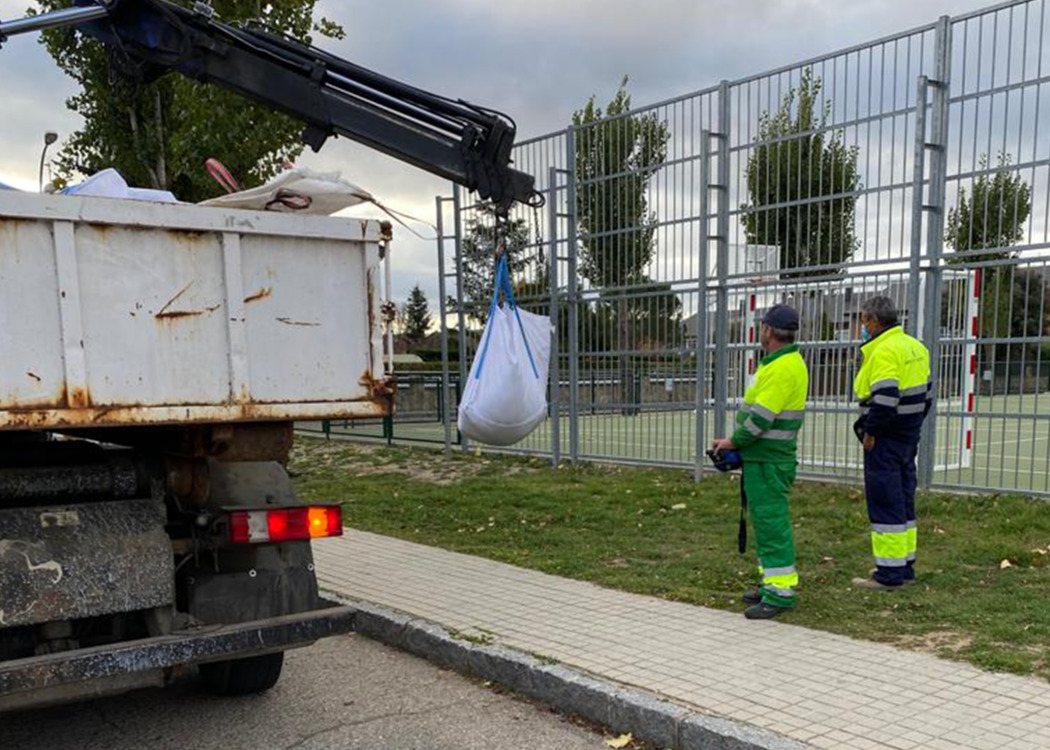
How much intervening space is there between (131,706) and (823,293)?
7.02 meters

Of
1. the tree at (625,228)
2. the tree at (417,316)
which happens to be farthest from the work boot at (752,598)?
the tree at (417,316)

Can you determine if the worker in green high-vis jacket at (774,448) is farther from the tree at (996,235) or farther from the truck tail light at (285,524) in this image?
the tree at (996,235)

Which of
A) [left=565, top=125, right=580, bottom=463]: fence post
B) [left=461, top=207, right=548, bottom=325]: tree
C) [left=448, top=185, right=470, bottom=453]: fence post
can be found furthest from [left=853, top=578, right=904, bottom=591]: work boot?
[left=448, top=185, right=470, bottom=453]: fence post

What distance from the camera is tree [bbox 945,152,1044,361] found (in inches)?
298

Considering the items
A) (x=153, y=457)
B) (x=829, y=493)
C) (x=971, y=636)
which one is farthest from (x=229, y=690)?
(x=829, y=493)

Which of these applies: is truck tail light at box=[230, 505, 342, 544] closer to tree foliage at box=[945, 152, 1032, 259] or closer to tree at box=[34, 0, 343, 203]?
tree foliage at box=[945, 152, 1032, 259]

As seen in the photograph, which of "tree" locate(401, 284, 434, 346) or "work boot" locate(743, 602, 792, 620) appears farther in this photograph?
"tree" locate(401, 284, 434, 346)

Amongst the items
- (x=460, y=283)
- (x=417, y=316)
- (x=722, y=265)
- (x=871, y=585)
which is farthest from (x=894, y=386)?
(x=417, y=316)

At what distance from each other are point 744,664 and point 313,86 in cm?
423

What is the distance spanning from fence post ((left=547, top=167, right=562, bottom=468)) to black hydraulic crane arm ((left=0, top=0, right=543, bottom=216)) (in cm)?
522

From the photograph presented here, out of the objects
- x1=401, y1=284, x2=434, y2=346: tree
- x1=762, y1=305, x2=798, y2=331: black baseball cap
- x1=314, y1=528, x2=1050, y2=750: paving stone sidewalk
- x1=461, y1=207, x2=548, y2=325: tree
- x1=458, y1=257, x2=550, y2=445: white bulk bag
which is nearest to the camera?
x1=314, y1=528, x2=1050, y2=750: paving stone sidewalk

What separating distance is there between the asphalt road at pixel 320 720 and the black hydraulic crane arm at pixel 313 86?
3.25 m

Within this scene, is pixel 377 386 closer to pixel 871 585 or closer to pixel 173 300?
pixel 173 300

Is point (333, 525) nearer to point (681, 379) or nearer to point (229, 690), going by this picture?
point (229, 690)
